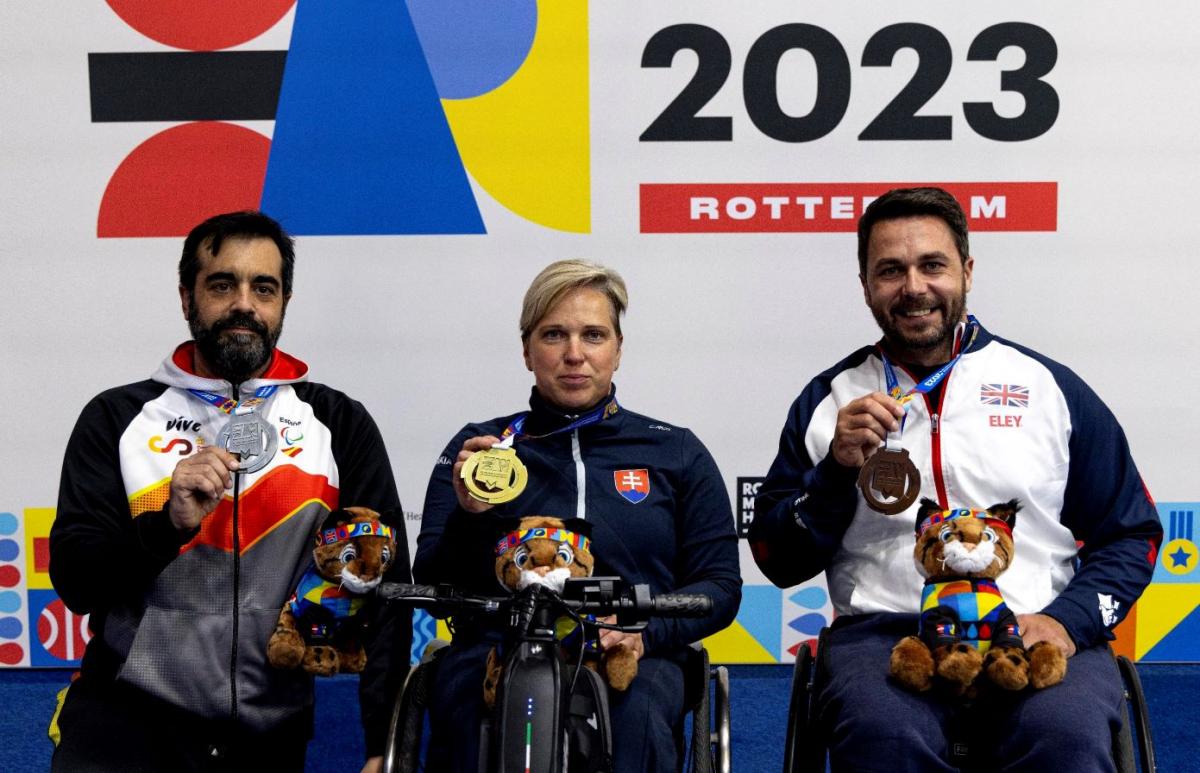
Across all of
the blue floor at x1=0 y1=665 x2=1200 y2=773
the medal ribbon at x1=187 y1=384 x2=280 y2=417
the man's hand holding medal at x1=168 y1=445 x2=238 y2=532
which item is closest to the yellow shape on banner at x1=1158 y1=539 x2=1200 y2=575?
the blue floor at x1=0 y1=665 x2=1200 y2=773

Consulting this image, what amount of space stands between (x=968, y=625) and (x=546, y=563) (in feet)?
2.63

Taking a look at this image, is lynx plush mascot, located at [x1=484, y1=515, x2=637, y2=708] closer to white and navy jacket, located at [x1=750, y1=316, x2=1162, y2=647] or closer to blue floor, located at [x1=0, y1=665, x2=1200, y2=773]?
white and navy jacket, located at [x1=750, y1=316, x2=1162, y2=647]

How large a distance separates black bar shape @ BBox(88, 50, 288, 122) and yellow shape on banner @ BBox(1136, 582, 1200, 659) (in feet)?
11.1

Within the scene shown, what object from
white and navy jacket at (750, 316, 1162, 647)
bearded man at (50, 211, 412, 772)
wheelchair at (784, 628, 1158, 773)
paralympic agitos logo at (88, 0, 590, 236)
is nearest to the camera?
wheelchair at (784, 628, 1158, 773)

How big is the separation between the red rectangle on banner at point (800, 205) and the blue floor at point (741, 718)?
61.0 inches

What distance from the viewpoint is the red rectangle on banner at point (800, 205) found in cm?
376

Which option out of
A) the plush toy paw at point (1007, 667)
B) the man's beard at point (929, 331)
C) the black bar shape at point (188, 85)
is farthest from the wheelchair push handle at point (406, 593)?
the black bar shape at point (188, 85)

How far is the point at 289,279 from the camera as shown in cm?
259

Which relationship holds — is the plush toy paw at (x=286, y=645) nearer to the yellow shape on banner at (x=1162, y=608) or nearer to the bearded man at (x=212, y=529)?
the bearded man at (x=212, y=529)

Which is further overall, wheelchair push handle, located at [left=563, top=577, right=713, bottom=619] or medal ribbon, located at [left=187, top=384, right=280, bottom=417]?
medal ribbon, located at [left=187, top=384, right=280, bottom=417]

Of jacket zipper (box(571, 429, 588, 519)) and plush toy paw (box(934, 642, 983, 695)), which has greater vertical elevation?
jacket zipper (box(571, 429, 588, 519))

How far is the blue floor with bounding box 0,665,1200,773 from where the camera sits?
331 cm

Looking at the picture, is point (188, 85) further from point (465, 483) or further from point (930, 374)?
point (930, 374)

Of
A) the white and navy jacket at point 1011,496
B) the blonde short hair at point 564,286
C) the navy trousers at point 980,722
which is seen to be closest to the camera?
the navy trousers at point 980,722
